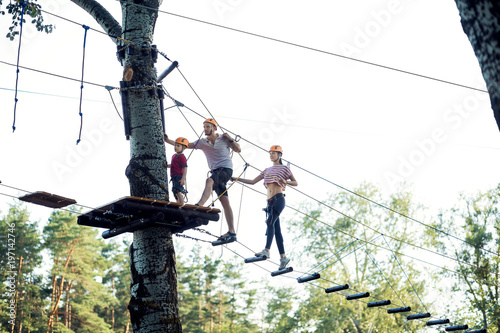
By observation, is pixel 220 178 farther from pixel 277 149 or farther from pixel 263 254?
pixel 263 254

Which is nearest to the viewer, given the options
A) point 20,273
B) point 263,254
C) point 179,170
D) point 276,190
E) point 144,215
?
point 144,215

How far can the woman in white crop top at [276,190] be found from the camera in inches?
305

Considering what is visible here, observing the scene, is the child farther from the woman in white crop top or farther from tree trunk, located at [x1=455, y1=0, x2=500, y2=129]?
tree trunk, located at [x1=455, y1=0, x2=500, y2=129]

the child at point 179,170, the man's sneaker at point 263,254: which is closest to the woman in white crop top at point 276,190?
the man's sneaker at point 263,254

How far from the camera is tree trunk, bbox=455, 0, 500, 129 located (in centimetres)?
170

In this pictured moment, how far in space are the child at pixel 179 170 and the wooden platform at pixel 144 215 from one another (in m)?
1.50

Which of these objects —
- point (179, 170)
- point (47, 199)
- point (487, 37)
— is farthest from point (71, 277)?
point (487, 37)

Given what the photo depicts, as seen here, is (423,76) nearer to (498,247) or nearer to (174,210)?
(174,210)

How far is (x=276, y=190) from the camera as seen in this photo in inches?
309

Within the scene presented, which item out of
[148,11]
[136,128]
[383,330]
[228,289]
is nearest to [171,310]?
[136,128]

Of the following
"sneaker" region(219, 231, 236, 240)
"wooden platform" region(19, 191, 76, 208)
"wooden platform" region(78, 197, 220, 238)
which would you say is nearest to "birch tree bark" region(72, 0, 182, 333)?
"wooden platform" region(78, 197, 220, 238)

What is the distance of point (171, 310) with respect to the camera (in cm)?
479

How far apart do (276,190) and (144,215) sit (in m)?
3.12

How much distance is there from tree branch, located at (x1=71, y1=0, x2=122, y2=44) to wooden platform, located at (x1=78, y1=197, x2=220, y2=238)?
2.23 metres
